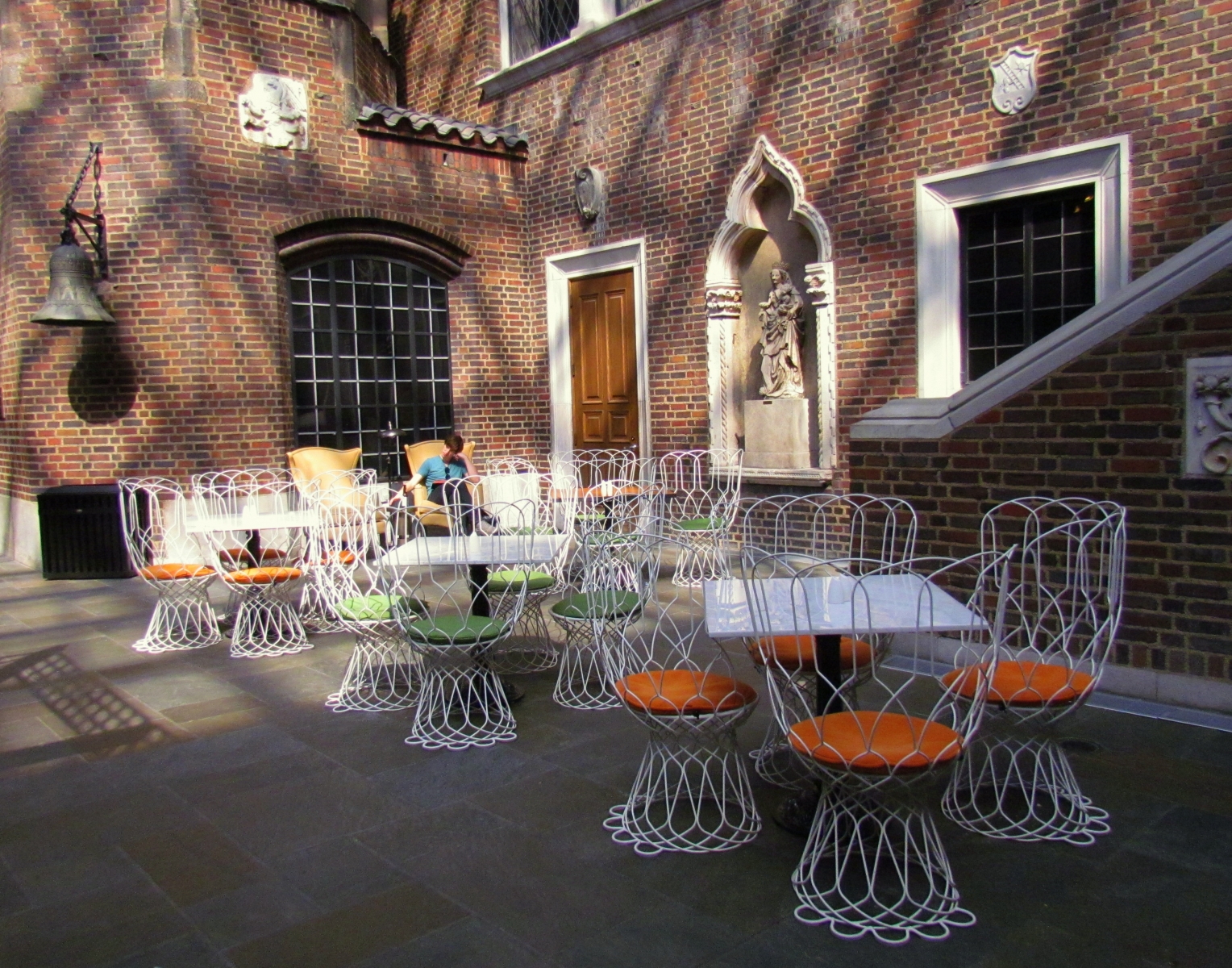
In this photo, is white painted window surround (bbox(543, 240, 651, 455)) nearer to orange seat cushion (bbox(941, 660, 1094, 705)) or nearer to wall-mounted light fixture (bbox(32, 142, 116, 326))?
wall-mounted light fixture (bbox(32, 142, 116, 326))

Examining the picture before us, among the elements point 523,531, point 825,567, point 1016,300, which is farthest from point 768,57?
point 523,531

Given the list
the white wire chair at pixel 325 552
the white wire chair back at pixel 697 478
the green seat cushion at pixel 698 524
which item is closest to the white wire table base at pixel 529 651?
Result: the white wire chair at pixel 325 552

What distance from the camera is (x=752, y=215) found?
8922 millimetres

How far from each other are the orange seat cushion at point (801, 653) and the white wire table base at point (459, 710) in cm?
129

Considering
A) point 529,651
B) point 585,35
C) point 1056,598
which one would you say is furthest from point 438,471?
point 585,35

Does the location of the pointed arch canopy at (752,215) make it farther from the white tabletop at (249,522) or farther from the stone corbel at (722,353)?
the white tabletop at (249,522)

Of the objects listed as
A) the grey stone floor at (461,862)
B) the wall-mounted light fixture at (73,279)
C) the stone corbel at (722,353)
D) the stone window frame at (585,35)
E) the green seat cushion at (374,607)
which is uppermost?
the stone window frame at (585,35)

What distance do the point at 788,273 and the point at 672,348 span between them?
1.36m

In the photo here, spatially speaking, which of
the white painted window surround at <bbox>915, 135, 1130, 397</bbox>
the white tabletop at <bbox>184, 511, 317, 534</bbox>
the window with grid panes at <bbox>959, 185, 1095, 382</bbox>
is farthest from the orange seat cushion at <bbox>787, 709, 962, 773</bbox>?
the window with grid panes at <bbox>959, 185, 1095, 382</bbox>

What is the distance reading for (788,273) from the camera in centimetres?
881

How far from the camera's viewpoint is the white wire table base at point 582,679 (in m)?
4.91

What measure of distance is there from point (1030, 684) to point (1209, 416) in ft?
5.46

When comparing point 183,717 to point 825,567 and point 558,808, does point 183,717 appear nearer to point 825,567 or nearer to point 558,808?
point 558,808

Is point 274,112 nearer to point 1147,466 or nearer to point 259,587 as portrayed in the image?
point 259,587
